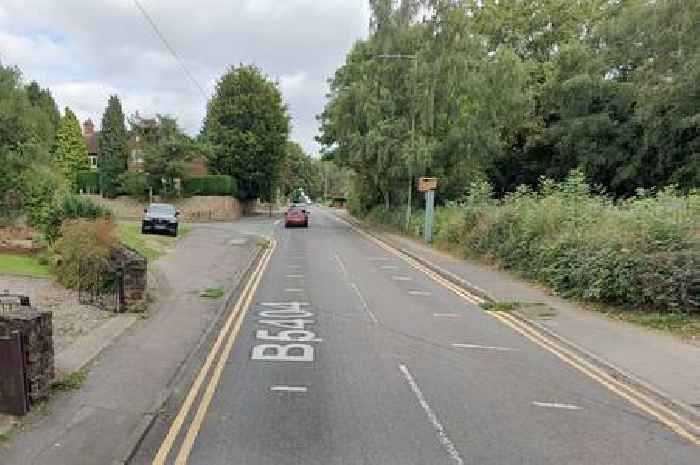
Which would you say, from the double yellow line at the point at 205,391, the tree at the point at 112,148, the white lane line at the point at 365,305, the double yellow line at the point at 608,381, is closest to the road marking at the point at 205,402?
the double yellow line at the point at 205,391

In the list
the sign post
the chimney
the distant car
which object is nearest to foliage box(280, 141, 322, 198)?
the chimney

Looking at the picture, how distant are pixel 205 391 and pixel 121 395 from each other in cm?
95

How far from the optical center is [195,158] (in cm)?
5281

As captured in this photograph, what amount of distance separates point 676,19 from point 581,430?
32112mm

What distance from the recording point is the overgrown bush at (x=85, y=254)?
13195mm

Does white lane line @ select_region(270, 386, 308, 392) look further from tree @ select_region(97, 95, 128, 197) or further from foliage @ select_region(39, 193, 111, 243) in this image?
tree @ select_region(97, 95, 128, 197)

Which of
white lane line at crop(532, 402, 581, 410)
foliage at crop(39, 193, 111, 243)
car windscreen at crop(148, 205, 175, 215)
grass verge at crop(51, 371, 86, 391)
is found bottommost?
white lane line at crop(532, 402, 581, 410)

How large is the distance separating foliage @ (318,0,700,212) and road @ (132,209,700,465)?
2435cm

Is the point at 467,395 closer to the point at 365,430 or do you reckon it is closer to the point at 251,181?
the point at 365,430

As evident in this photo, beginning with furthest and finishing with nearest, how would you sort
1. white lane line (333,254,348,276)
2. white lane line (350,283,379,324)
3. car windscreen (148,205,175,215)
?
1. car windscreen (148,205,175,215)
2. white lane line (333,254,348,276)
3. white lane line (350,283,379,324)

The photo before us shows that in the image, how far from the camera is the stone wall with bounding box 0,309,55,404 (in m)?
6.28

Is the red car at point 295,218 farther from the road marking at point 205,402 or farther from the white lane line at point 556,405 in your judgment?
the white lane line at point 556,405

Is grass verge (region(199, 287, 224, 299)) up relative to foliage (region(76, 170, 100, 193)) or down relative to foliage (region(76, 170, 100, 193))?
down

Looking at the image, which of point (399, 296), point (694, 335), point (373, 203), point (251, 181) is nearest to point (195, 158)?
point (251, 181)
